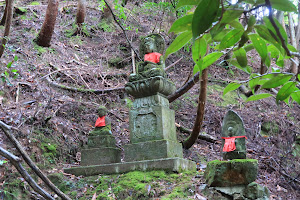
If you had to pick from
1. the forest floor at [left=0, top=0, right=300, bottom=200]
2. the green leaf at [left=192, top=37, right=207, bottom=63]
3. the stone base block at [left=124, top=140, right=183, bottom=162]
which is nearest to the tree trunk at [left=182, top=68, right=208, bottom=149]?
the forest floor at [left=0, top=0, right=300, bottom=200]

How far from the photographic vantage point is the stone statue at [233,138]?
4000mm

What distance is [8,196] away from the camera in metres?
4.12

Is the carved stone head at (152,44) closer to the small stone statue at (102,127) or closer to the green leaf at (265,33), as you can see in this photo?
the small stone statue at (102,127)

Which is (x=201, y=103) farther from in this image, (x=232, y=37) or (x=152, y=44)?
(x=232, y=37)

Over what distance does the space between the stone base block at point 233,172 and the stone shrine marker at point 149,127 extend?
2.90 feet

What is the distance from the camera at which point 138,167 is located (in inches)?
186

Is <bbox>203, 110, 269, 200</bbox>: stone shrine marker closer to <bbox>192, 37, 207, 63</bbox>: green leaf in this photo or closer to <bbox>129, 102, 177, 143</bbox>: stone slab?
<bbox>129, 102, 177, 143</bbox>: stone slab

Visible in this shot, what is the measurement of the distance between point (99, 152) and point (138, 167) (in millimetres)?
928

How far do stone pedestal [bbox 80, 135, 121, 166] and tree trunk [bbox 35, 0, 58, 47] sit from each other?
5159mm

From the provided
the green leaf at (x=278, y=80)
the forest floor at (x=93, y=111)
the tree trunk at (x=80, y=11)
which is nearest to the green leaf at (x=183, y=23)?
the green leaf at (x=278, y=80)

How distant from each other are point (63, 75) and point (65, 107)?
6.22 ft

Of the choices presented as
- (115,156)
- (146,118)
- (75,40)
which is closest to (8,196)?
(115,156)

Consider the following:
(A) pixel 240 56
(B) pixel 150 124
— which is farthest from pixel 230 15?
(B) pixel 150 124

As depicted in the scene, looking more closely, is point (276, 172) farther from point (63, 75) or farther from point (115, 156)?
point (63, 75)
